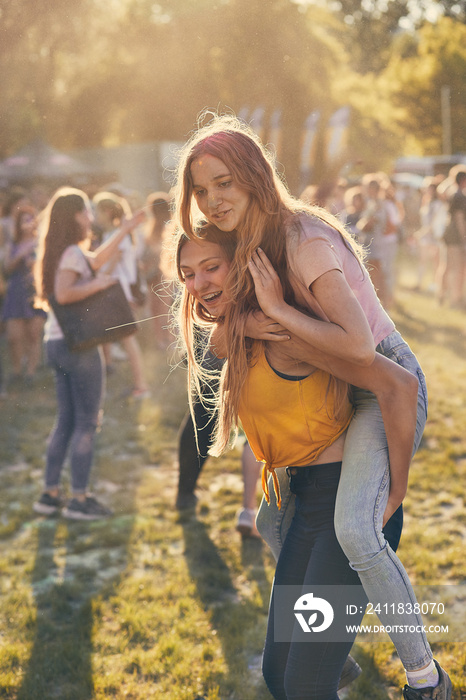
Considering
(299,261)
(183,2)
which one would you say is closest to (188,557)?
(299,261)

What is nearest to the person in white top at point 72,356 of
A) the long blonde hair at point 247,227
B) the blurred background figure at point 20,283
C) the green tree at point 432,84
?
the long blonde hair at point 247,227

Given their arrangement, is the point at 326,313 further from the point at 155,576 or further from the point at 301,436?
the point at 155,576

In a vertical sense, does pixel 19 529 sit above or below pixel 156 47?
below

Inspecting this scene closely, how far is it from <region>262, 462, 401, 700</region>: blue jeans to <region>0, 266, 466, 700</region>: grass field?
78 cm

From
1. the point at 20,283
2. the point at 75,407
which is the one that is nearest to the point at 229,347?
the point at 75,407

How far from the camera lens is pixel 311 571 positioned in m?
2.18

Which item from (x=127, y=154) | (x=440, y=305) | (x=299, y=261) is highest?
(x=127, y=154)

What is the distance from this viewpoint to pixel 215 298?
2.38m

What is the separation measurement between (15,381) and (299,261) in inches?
266

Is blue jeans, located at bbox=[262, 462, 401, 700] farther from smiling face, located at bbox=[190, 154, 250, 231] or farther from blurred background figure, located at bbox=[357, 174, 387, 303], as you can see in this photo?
blurred background figure, located at bbox=[357, 174, 387, 303]

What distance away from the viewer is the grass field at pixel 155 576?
3021mm

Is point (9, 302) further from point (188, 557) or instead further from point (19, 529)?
point (188, 557)

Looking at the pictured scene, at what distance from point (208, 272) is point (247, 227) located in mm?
226

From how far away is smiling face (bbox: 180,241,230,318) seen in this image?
2.33 metres
